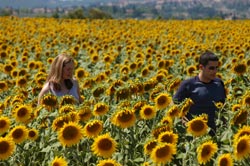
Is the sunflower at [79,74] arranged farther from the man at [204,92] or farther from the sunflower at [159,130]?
the sunflower at [159,130]

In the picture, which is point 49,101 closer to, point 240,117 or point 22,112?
point 22,112

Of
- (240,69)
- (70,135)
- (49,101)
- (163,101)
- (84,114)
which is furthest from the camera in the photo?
(240,69)

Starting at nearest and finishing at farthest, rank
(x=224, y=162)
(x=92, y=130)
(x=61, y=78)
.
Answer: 1. (x=224, y=162)
2. (x=92, y=130)
3. (x=61, y=78)

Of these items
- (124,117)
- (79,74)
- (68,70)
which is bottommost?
(79,74)

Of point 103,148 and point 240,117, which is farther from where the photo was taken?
point 240,117

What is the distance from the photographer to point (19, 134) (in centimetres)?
448

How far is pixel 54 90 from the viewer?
6227 mm

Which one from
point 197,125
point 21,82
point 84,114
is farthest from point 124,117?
point 21,82

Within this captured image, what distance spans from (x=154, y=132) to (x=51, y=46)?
1064 centimetres

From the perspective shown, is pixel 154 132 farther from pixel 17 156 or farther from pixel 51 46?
pixel 51 46

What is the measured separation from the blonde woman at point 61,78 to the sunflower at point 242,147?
9.64ft

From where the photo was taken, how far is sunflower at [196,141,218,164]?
3.77 m

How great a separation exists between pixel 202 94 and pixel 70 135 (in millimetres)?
1858

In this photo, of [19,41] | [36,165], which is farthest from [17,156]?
[19,41]
